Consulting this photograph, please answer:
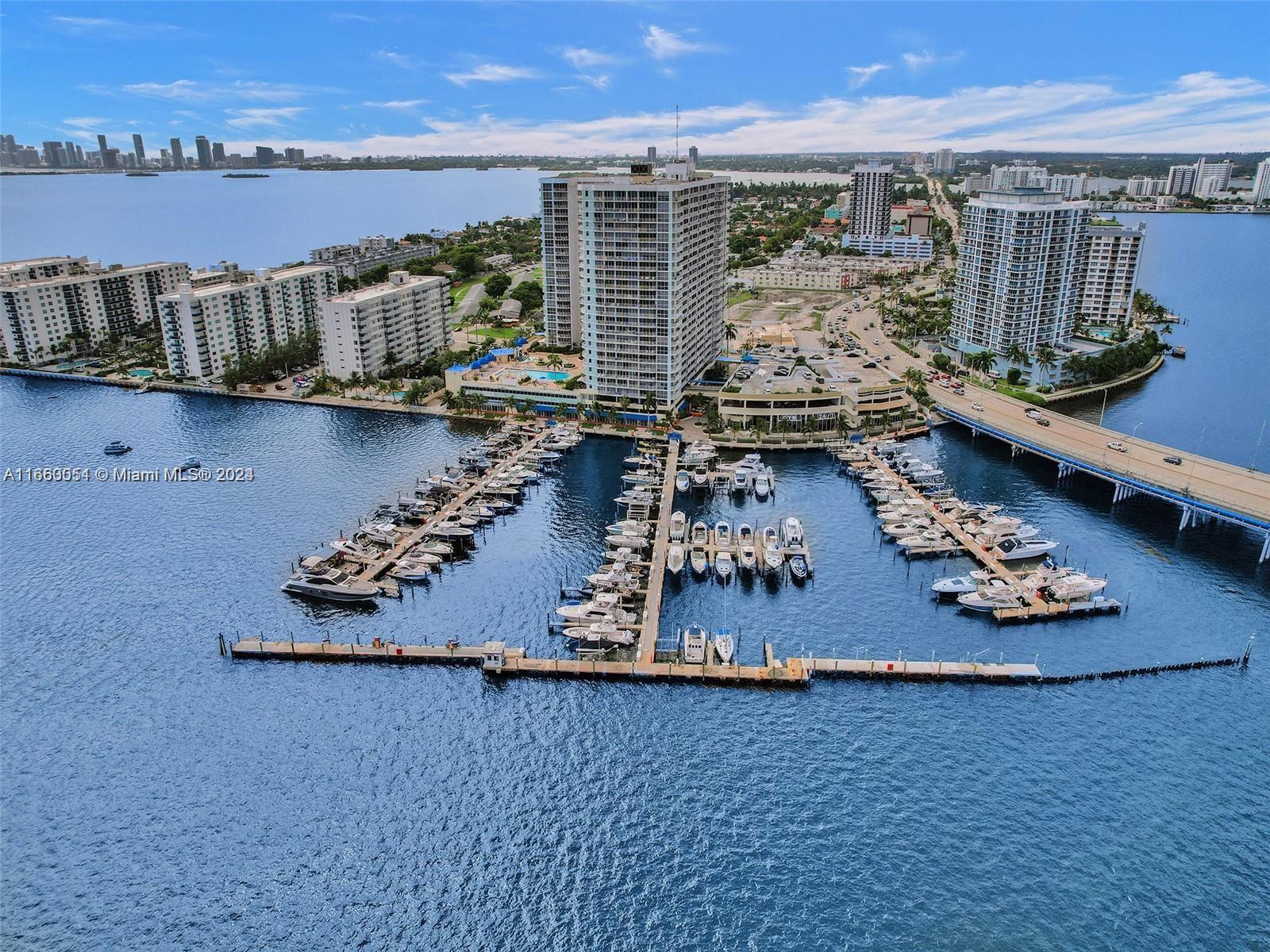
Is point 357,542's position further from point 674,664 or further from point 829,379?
point 829,379

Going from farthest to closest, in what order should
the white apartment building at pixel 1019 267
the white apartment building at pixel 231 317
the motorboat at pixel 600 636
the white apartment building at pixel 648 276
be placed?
the white apartment building at pixel 231 317
the white apartment building at pixel 1019 267
the white apartment building at pixel 648 276
the motorboat at pixel 600 636

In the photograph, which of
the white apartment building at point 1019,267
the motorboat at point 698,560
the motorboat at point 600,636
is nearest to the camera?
the motorboat at point 600,636

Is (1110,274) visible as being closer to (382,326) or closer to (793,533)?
(793,533)

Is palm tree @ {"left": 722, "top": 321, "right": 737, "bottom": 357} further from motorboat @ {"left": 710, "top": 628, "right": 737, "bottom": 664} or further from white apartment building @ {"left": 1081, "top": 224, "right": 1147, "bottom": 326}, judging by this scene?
motorboat @ {"left": 710, "top": 628, "right": 737, "bottom": 664}

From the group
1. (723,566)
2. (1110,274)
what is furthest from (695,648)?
(1110,274)

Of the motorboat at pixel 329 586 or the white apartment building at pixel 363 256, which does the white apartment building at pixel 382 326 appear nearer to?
the motorboat at pixel 329 586

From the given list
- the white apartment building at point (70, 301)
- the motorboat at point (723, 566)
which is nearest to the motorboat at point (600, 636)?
the motorboat at point (723, 566)
